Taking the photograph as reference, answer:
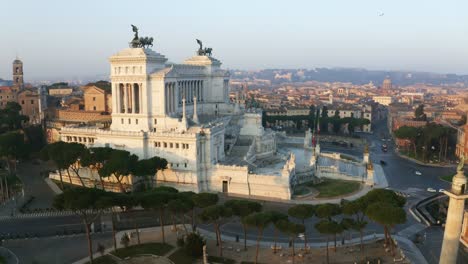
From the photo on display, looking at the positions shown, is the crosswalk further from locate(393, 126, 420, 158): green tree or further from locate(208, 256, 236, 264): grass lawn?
locate(393, 126, 420, 158): green tree

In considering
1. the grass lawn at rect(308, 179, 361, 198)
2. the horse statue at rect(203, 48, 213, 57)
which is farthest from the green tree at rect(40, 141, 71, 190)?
the horse statue at rect(203, 48, 213, 57)

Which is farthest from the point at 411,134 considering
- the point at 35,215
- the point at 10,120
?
A: the point at 10,120

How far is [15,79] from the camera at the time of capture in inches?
6506

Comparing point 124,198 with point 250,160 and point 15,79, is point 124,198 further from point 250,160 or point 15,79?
point 15,79

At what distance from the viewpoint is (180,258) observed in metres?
46.2

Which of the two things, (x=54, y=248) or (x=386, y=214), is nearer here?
(x=386, y=214)

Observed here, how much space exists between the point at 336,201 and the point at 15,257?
45904 millimetres

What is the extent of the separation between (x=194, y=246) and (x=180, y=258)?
2.15m

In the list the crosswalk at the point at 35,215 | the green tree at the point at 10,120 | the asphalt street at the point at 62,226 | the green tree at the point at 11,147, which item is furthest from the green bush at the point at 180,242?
the green tree at the point at 10,120

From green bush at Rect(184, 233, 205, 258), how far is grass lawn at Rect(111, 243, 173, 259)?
3311mm

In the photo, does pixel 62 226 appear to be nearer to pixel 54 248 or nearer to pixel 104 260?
pixel 54 248

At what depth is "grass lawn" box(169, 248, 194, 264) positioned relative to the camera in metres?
45.6

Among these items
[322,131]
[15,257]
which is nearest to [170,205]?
[15,257]

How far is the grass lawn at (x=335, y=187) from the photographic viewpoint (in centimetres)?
7194
